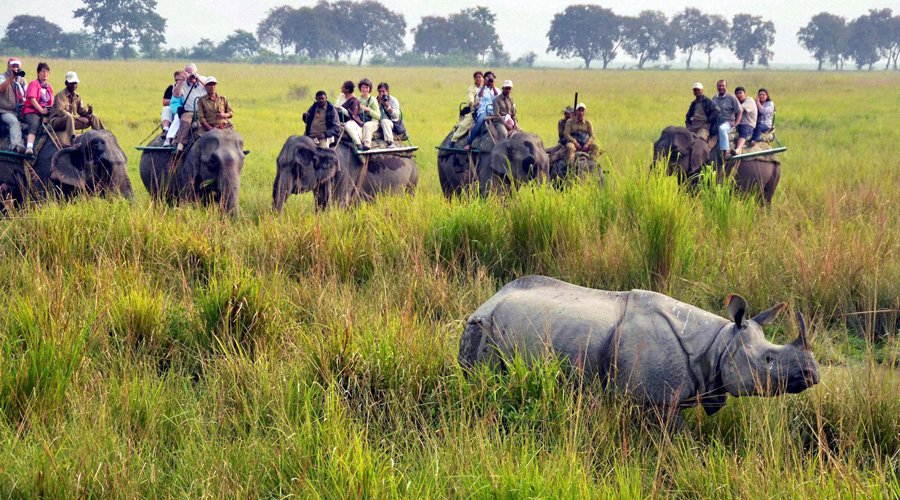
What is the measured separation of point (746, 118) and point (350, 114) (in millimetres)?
5092

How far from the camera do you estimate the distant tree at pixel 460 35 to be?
8950cm

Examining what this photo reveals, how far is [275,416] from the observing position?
14.2 feet

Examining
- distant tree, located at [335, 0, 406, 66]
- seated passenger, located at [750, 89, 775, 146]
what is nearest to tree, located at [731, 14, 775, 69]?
distant tree, located at [335, 0, 406, 66]

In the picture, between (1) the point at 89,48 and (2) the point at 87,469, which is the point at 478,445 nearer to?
(2) the point at 87,469

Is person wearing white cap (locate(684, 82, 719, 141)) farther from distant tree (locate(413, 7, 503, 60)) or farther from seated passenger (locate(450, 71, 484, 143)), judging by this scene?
distant tree (locate(413, 7, 503, 60))

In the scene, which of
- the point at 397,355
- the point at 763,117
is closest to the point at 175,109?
the point at 763,117

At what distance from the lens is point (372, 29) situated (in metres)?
89.4

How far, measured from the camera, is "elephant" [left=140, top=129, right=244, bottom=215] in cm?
968

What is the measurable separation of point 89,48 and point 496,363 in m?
77.7

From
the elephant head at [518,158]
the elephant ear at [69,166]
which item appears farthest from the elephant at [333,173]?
the elephant ear at [69,166]

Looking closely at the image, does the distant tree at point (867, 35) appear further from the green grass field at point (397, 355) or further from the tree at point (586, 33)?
the green grass field at point (397, 355)

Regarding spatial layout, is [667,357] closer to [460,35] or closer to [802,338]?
[802,338]

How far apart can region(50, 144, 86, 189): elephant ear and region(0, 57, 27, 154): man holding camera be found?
28.3 inches

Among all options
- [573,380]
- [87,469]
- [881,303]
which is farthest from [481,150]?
[87,469]
